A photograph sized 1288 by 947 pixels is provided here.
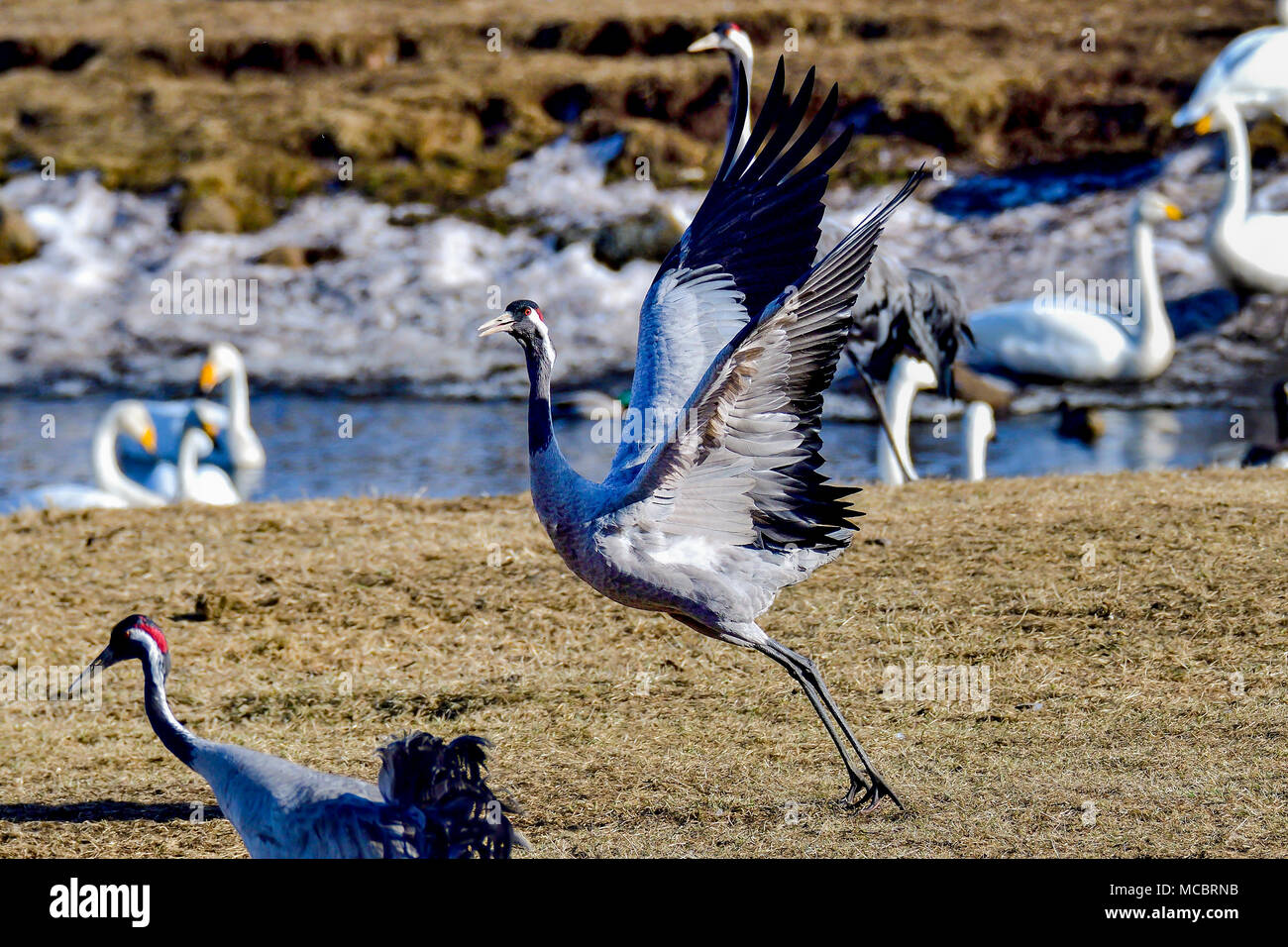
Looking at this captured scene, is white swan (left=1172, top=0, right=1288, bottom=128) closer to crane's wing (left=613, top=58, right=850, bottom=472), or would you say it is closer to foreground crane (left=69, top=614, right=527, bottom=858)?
crane's wing (left=613, top=58, right=850, bottom=472)

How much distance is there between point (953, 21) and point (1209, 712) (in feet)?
51.6

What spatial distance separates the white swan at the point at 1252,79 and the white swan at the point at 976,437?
610cm

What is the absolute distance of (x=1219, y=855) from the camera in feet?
14.7

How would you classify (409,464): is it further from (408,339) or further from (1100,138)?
(1100,138)

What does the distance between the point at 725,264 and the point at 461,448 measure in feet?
22.3

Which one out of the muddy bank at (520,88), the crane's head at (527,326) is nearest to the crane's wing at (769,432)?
the crane's head at (527,326)

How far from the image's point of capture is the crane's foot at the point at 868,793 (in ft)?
16.4

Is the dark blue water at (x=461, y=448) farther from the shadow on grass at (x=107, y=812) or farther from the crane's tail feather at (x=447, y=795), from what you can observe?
the crane's tail feather at (x=447, y=795)

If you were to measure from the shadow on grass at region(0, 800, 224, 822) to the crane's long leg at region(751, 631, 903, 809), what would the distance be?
1891 millimetres

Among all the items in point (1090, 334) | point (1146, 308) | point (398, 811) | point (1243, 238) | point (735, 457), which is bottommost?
point (398, 811)

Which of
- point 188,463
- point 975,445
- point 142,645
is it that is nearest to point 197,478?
point 188,463

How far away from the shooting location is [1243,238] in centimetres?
1329

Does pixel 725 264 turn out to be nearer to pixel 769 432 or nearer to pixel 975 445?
pixel 769 432

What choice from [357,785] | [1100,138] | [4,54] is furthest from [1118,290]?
[4,54]
